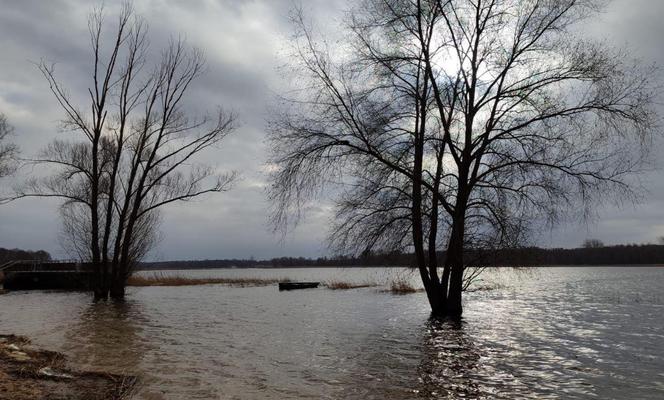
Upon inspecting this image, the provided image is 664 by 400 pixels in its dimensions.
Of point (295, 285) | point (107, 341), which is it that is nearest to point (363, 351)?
point (107, 341)

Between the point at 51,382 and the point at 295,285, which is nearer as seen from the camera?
the point at 51,382

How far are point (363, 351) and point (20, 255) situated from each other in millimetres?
65188

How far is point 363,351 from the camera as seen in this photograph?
1323 centimetres

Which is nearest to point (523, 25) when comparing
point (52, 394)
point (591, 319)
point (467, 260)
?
point (467, 260)

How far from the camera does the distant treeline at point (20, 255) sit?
5647 cm

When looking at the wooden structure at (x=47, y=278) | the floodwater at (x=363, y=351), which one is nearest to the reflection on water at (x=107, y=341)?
the floodwater at (x=363, y=351)

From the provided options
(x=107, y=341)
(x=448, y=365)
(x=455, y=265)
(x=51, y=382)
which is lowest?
(x=448, y=365)

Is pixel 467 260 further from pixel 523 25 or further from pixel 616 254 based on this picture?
pixel 616 254

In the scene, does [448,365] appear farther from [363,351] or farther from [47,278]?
[47,278]

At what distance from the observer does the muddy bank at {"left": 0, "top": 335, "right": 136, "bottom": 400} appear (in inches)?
277

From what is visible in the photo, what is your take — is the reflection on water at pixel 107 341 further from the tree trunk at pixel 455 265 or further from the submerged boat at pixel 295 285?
the submerged boat at pixel 295 285

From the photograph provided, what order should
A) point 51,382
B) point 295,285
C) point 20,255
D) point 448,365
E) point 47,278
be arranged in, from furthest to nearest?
point 20,255 → point 295,285 → point 47,278 → point 448,365 → point 51,382

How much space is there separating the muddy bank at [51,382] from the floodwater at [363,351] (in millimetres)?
514

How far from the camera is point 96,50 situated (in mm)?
28719
